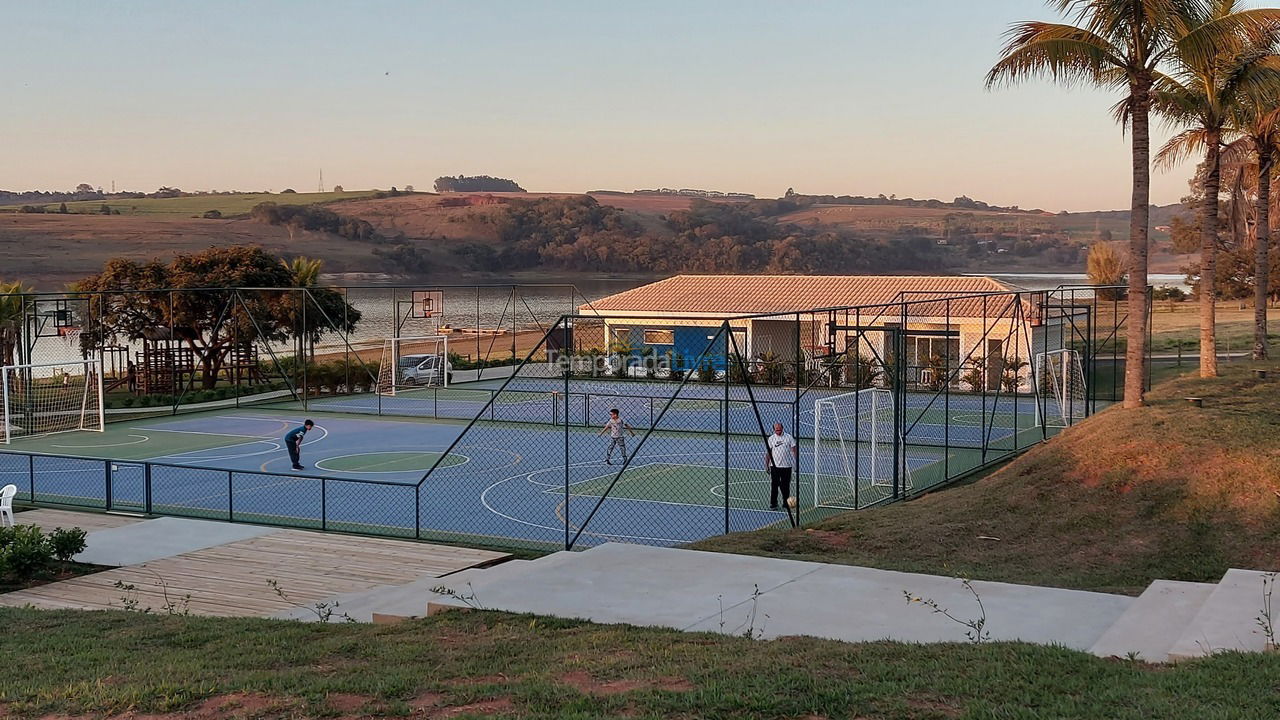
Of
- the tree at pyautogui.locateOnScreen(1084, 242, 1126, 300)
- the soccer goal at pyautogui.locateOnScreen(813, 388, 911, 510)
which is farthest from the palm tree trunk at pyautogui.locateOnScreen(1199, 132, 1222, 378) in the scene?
the tree at pyautogui.locateOnScreen(1084, 242, 1126, 300)

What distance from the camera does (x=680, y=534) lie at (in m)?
19.6

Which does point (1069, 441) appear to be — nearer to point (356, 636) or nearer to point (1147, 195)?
point (1147, 195)

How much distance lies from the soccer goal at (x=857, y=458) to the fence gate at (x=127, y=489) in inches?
466

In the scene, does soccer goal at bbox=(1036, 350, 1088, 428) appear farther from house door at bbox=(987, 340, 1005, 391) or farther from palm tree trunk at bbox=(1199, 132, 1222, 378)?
house door at bbox=(987, 340, 1005, 391)

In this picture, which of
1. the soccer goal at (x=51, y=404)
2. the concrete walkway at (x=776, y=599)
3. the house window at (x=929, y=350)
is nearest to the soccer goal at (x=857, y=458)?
the concrete walkway at (x=776, y=599)

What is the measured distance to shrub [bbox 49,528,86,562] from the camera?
53.6 feet

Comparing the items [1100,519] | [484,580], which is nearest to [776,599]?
[484,580]

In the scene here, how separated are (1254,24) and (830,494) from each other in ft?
36.3

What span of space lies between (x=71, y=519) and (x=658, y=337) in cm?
3290

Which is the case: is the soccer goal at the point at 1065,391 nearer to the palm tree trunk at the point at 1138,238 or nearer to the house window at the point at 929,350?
the palm tree trunk at the point at 1138,238

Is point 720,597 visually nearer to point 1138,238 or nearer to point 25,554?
point 25,554

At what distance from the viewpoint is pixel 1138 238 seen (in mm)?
23188

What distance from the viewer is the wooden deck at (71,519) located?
64.9 feet

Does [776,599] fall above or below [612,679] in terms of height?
below
